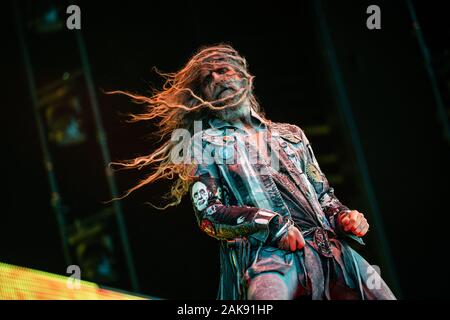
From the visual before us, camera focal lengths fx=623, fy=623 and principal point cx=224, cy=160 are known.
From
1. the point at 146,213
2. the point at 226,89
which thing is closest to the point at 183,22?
the point at 146,213

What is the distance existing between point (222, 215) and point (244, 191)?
0.58ft

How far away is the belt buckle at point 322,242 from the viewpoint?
7.65 feet

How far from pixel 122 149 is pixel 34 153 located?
60 cm

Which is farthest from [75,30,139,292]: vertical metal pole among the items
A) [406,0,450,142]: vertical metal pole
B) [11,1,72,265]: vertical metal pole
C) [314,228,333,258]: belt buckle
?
[406,0,450,142]: vertical metal pole

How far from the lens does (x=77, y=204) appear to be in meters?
4.27

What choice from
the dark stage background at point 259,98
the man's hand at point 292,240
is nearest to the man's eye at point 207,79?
the man's hand at point 292,240

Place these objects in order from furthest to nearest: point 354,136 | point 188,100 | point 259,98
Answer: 1. point 354,136
2. point 259,98
3. point 188,100

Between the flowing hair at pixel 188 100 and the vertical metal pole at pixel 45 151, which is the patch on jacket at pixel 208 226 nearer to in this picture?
the flowing hair at pixel 188 100

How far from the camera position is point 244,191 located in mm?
2412

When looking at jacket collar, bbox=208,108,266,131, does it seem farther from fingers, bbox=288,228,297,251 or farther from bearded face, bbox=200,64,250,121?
fingers, bbox=288,228,297,251

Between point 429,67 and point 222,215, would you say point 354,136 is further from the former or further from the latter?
point 222,215

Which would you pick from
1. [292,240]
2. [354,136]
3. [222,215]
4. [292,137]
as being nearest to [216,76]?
[292,137]

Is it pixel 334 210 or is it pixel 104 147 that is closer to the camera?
pixel 334 210

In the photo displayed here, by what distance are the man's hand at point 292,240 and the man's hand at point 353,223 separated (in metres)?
0.22
